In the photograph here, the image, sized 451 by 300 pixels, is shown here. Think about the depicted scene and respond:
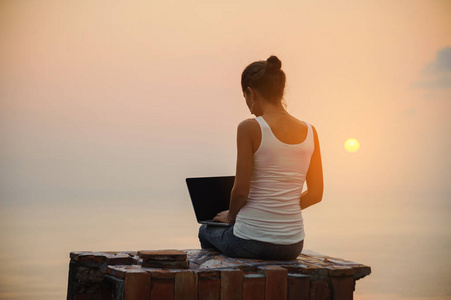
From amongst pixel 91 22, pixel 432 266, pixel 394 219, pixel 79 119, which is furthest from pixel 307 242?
pixel 79 119

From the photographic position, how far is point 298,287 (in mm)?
1964

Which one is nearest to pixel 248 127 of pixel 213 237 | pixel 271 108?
pixel 271 108

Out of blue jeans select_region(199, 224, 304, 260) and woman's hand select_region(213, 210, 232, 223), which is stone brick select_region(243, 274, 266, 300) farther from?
woman's hand select_region(213, 210, 232, 223)

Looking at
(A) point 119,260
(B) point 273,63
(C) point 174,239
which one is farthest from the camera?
(C) point 174,239

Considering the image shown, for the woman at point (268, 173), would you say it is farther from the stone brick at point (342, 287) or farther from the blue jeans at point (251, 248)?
the stone brick at point (342, 287)

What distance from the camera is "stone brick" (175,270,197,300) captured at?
5.96 feet

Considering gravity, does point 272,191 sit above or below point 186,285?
above

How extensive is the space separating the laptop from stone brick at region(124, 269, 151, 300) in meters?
0.67

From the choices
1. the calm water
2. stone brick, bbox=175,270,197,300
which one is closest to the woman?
stone brick, bbox=175,270,197,300

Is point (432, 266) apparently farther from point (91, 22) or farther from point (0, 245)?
point (91, 22)

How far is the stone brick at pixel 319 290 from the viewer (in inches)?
78.2

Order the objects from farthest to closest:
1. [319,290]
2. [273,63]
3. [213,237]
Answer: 1. [213,237]
2. [273,63]
3. [319,290]

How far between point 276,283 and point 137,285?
50 centimetres

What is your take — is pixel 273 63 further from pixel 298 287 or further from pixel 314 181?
pixel 298 287
